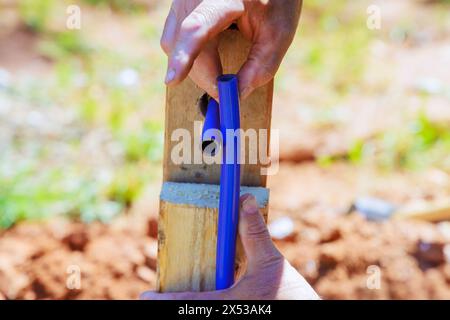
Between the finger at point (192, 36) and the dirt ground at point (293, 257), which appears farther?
the dirt ground at point (293, 257)

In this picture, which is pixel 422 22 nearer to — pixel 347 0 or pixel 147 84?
pixel 347 0

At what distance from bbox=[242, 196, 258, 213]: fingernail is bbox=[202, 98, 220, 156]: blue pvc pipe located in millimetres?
104

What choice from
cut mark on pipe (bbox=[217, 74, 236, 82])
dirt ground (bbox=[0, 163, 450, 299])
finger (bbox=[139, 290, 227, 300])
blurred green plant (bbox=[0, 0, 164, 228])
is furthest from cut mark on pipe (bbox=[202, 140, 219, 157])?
blurred green plant (bbox=[0, 0, 164, 228])

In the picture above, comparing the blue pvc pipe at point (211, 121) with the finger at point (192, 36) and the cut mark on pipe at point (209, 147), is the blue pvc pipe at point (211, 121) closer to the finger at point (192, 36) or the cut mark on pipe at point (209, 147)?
the cut mark on pipe at point (209, 147)

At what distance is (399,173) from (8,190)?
170 centimetres

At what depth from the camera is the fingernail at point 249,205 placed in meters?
1.07

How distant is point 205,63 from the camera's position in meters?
1.02

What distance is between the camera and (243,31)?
107 centimetres

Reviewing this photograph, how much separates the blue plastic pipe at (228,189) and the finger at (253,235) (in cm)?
1

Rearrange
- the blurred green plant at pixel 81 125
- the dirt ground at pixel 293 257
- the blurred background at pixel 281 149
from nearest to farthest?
the dirt ground at pixel 293 257 → the blurred background at pixel 281 149 → the blurred green plant at pixel 81 125

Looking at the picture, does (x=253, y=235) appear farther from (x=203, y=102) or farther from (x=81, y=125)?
(x=81, y=125)

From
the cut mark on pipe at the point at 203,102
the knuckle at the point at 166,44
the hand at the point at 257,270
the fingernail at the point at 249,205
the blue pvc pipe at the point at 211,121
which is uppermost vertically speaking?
the knuckle at the point at 166,44

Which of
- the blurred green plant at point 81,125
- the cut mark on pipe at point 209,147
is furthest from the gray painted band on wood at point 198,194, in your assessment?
the blurred green plant at point 81,125
